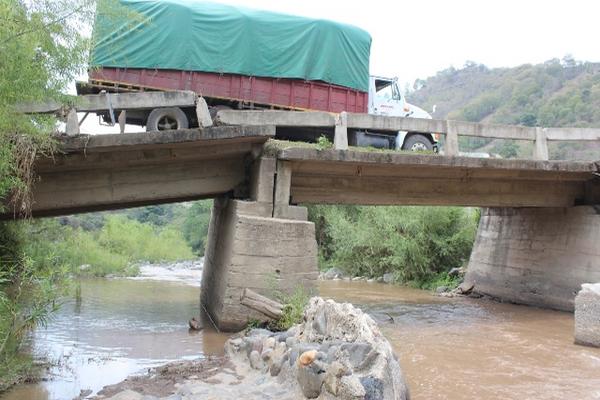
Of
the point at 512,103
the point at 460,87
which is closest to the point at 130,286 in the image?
the point at 512,103

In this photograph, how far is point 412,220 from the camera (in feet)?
70.2

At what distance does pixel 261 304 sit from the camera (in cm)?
949

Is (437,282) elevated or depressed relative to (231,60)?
depressed

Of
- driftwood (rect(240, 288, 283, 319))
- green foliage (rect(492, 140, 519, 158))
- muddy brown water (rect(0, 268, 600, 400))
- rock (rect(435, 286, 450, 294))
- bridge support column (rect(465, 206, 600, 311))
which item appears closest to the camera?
muddy brown water (rect(0, 268, 600, 400))

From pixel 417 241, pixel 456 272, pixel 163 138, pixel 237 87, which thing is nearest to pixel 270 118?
pixel 163 138

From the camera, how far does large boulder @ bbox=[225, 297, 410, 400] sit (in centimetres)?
509

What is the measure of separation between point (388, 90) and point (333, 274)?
1128cm

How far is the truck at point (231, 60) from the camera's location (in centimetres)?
1353

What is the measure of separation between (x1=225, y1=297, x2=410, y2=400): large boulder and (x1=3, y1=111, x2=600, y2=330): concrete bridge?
2.81 m

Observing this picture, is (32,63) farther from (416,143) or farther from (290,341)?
(416,143)

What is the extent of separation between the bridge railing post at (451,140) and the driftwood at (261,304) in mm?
4767

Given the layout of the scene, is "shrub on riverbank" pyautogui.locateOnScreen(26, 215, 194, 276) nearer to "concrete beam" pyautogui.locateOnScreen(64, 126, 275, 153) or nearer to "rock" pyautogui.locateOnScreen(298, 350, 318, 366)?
"concrete beam" pyautogui.locateOnScreen(64, 126, 275, 153)

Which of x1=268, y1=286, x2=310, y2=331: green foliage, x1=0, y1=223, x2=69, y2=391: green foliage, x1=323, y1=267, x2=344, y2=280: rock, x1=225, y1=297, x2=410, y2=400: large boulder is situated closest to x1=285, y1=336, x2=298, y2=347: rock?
x1=225, y1=297, x2=410, y2=400: large boulder

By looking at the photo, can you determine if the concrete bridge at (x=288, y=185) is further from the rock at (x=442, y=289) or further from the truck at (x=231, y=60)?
the rock at (x=442, y=289)
